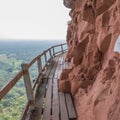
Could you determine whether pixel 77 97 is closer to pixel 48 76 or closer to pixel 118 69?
pixel 118 69

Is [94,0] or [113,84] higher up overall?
[94,0]

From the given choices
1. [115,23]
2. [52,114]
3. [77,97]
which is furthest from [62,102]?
[115,23]

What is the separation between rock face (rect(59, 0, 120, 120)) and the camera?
3.29m

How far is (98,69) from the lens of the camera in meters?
4.82

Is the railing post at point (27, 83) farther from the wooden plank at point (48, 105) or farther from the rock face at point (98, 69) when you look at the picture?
the rock face at point (98, 69)

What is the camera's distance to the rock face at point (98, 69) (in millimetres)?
3293

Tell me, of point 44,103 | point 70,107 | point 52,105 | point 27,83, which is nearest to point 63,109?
point 70,107

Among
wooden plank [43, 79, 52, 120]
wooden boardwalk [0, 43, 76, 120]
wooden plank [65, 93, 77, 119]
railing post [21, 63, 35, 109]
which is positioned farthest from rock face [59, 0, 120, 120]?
railing post [21, 63, 35, 109]

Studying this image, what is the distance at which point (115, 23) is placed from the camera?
3973 mm

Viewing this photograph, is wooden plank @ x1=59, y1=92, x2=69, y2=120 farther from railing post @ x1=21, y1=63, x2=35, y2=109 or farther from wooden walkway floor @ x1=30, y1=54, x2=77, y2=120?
railing post @ x1=21, y1=63, x2=35, y2=109

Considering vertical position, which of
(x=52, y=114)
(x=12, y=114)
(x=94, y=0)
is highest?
(x=94, y=0)

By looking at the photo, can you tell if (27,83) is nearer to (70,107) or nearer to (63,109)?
(63,109)

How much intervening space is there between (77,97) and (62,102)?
41cm

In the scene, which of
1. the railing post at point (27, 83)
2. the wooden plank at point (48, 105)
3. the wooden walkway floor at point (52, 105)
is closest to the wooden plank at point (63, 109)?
the wooden walkway floor at point (52, 105)
